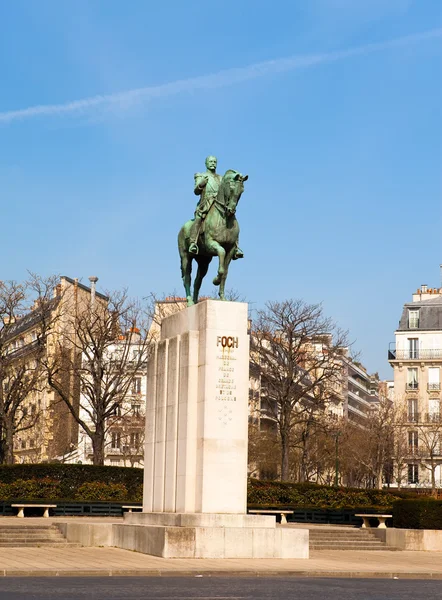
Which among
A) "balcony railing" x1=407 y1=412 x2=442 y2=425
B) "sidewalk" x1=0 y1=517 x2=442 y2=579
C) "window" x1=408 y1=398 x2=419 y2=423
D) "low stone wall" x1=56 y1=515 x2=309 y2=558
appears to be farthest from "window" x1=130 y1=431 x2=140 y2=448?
"low stone wall" x1=56 y1=515 x2=309 y2=558

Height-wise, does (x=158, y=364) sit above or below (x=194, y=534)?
above

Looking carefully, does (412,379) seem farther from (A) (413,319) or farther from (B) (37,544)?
(B) (37,544)

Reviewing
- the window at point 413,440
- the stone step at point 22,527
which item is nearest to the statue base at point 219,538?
the stone step at point 22,527

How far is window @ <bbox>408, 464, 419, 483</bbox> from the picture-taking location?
91250 millimetres

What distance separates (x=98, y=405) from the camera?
52.1m

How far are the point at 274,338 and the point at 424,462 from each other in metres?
38.5

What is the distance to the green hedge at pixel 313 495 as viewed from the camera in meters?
43.2

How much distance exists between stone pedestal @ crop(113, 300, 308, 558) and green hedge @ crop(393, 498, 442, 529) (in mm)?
8355

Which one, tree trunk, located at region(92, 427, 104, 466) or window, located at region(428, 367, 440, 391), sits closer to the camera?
tree trunk, located at region(92, 427, 104, 466)

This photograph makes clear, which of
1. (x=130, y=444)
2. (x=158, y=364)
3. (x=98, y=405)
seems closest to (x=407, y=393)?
(x=130, y=444)

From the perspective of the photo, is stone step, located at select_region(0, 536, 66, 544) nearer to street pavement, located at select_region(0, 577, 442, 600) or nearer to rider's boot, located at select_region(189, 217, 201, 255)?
rider's boot, located at select_region(189, 217, 201, 255)

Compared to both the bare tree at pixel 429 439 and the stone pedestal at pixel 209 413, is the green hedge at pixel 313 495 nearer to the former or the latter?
the stone pedestal at pixel 209 413

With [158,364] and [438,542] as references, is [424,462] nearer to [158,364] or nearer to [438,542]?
[438,542]

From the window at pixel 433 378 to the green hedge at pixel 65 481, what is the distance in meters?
54.8
